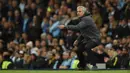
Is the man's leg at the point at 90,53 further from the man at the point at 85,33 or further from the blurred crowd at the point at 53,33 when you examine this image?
the blurred crowd at the point at 53,33

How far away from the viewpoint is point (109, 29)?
18.3m

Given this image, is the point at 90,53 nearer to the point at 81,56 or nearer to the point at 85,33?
the point at 81,56

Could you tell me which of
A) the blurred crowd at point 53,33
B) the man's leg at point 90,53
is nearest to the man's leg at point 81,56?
the man's leg at point 90,53

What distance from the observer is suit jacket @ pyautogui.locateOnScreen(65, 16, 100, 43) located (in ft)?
45.0

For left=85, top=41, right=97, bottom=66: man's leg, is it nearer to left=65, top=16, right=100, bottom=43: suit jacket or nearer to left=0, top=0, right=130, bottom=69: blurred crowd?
left=65, top=16, right=100, bottom=43: suit jacket

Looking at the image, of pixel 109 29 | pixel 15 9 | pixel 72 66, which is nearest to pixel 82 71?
pixel 72 66

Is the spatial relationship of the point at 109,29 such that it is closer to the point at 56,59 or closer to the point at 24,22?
the point at 56,59

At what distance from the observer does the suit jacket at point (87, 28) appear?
13.7 m

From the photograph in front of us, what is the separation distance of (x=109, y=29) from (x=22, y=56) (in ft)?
10.3

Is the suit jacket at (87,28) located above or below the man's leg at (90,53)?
above

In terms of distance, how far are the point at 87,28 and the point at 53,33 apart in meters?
5.88

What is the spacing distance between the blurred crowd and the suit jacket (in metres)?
2.51

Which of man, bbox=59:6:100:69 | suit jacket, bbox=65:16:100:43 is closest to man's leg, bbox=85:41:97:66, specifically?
man, bbox=59:6:100:69

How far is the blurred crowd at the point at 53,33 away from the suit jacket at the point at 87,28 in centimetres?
251
